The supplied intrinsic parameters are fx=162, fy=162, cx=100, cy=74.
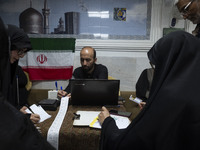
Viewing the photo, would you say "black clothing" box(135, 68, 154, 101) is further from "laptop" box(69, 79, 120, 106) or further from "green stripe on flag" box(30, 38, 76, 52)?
"green stripe on flag" box(30, 38, 76, 52)

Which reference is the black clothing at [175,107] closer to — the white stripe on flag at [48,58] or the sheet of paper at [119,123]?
the sheet of paper at [119,123]

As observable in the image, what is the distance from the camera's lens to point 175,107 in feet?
2.27

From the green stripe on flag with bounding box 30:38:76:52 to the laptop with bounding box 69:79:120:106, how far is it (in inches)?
62.2

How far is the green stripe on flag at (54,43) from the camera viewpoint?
115 inches

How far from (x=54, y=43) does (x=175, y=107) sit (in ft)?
8.55

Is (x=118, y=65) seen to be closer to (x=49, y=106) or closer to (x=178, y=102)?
(x=49, y=106)

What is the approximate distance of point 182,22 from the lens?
9.68 ft

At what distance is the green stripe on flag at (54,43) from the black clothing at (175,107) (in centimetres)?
235

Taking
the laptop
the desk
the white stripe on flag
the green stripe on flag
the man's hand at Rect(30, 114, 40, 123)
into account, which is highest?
the green stripe on flag

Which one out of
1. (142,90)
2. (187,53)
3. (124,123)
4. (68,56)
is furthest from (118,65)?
(187,53)

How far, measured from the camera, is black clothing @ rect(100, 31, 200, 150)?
69 centimetres

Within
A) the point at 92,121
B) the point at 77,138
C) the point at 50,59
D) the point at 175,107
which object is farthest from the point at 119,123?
the point at 50,59

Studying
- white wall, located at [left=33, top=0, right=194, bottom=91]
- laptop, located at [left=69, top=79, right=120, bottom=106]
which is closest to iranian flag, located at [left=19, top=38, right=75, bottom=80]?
white wall, located at [left=33, top=0, right=194, bottom=91]

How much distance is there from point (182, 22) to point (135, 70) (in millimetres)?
1205
